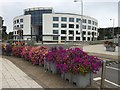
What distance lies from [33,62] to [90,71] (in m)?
5.79

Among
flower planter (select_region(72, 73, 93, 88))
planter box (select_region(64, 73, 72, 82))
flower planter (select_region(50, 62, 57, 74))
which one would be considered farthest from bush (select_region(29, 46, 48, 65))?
flower planter (select_region(72, 73, 93, 88))

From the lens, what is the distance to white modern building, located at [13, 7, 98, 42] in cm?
9194

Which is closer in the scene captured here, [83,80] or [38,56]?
[83,80]

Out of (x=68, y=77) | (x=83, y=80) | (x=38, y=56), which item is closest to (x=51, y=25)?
(x=38, y=56)

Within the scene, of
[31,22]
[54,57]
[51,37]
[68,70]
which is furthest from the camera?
[31,22]

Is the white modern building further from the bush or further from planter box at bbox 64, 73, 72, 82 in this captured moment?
planter box at bbox 64, 73, 72, 82

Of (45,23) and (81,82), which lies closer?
(81,82)

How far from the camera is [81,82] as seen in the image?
670 centimetres

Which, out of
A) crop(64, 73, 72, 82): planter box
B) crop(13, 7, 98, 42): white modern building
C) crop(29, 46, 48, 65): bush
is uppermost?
crop(13, 7, 98, 42): white modern building

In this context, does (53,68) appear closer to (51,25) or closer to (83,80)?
(83,80)

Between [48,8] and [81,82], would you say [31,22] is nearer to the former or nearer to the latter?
[48,8]

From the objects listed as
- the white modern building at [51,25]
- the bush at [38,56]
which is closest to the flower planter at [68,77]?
the bush at [38,56]

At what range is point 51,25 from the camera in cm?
9175

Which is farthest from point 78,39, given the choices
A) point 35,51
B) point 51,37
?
point 35,51
